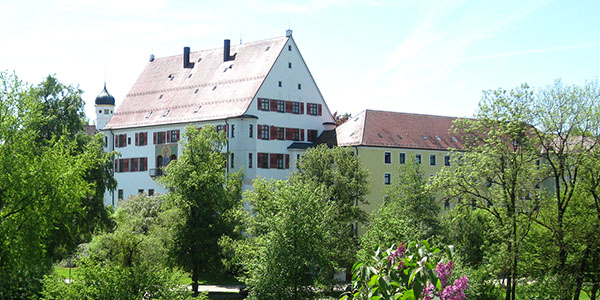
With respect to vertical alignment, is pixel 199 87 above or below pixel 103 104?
below

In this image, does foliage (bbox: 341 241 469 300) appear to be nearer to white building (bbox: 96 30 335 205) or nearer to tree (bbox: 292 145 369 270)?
tree (bbox: 292 145 369 270)

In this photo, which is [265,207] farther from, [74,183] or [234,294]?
[74,183]

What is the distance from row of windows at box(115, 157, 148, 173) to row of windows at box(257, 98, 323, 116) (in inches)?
571

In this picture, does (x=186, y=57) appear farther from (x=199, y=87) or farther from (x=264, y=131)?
(x=264, y=131)

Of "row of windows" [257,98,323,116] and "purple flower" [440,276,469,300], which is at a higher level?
"row of windows" [257,98,323,116]

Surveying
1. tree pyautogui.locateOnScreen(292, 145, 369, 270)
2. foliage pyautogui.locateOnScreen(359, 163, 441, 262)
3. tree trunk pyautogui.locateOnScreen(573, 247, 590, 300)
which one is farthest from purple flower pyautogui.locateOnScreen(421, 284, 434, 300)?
tree pyautogui.locateOnScreen(292, 145, 369, 270)

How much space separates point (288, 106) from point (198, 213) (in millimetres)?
25253

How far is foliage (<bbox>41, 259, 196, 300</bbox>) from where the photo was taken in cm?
2498

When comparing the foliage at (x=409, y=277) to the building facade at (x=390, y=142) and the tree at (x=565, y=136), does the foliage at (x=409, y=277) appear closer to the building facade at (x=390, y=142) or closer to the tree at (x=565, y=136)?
the tree at (x=565, y=136)

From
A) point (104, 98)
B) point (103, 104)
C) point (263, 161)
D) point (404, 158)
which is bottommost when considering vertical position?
point (263, 161)

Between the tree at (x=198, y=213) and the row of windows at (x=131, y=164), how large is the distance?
95.2ft

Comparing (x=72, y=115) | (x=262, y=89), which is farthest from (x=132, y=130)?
(x=72, y=115)

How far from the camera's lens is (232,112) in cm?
6831

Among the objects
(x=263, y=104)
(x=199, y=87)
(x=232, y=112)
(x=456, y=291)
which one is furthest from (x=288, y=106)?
(x=456, y=291)
